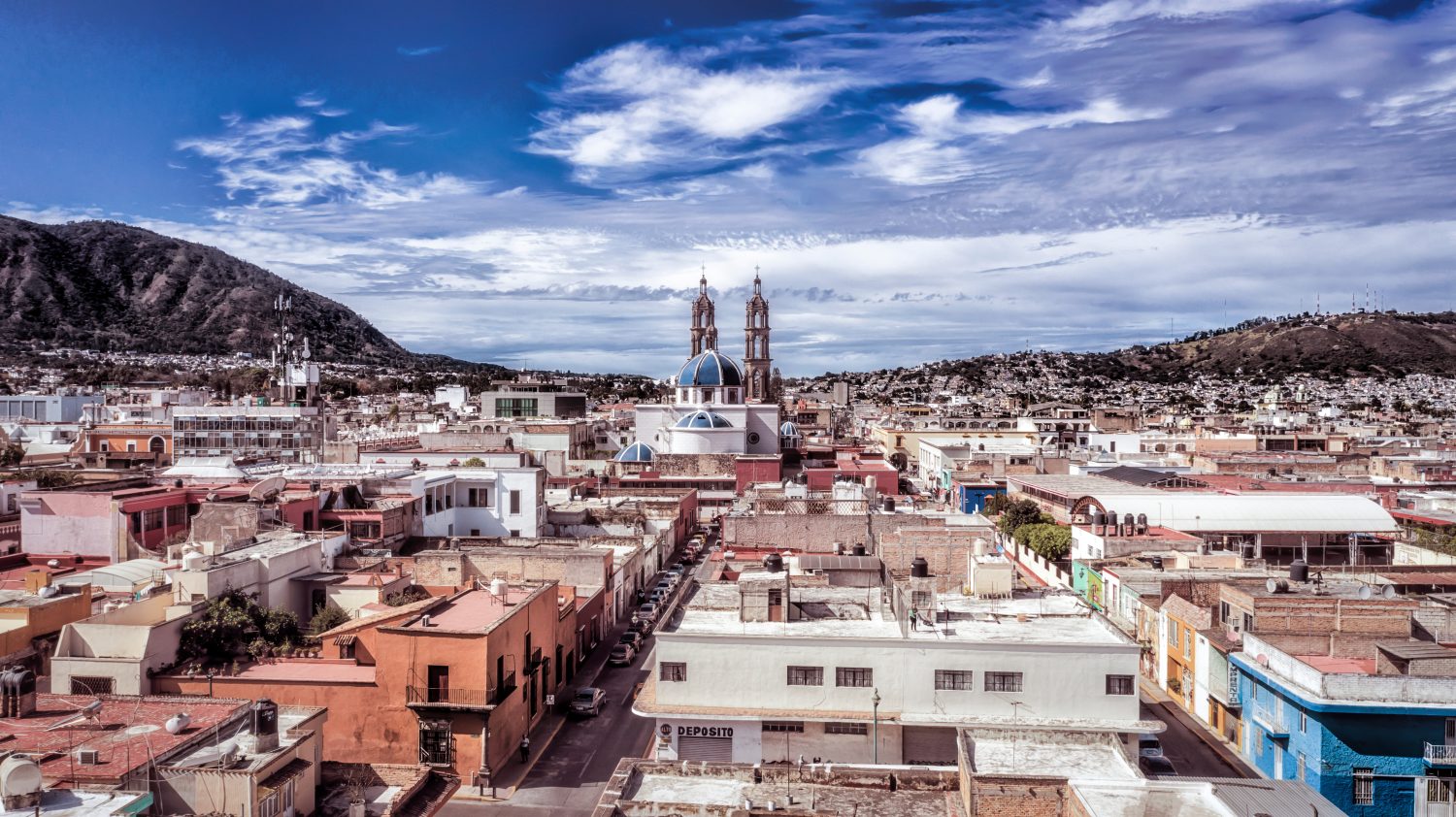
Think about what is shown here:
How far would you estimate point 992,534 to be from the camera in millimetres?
33562

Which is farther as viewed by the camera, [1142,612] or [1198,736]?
[1142,612]

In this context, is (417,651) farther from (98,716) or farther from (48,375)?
(48,375)

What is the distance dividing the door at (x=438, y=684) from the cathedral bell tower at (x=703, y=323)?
73386 millimetres

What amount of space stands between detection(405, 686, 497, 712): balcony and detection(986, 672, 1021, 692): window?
11134 millimetres

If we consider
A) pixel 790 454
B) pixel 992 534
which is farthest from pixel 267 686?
pixel 790 454

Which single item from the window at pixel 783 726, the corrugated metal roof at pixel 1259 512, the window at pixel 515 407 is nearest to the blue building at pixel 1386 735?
the window at pixel 783 726

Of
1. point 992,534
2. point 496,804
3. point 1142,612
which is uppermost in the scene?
point 992,534

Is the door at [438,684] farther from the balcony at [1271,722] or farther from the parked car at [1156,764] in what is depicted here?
the balcony at [1271,722]

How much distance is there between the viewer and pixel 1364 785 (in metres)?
20.3

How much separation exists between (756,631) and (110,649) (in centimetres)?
1449

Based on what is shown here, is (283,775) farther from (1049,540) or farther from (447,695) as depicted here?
(1049,540)

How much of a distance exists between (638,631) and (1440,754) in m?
24.5

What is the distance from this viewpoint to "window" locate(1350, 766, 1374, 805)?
20203 millimetres

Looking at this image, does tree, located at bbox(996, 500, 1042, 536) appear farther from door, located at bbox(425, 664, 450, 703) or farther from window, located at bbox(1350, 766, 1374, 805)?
door, located at bbox(425, 664, 450, 703)
